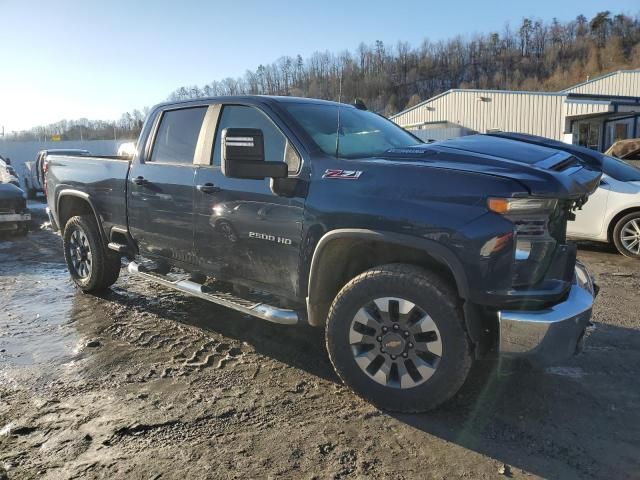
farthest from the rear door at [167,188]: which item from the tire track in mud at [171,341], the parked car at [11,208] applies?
the parked car at [11,208]

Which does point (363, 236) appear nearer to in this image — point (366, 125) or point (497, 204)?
point (497, 204)

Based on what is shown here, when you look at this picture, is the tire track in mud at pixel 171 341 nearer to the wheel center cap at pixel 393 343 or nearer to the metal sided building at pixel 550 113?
the wheel center cap at pixel 393 343

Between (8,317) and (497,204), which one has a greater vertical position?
(497,204)

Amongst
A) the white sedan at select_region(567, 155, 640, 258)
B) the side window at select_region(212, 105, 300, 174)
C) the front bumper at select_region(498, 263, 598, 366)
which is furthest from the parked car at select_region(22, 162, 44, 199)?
the front bumper at select_region(498, 263, 598, 366)

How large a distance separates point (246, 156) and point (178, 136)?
157cm

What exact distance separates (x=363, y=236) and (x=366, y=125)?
1.49 meters

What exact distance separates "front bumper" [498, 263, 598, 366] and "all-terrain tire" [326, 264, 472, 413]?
0.82 feet

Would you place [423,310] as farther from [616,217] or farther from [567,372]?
[616,217]

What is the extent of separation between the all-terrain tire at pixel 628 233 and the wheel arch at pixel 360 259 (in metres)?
5.45

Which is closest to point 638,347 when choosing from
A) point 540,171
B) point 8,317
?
point 540,171

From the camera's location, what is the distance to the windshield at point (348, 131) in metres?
3.69

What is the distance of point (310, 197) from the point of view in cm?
342

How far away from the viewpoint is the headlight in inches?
110

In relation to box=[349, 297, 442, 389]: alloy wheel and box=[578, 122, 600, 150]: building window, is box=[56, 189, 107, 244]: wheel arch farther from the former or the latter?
box=[578, 122, 600, 150]: building window
